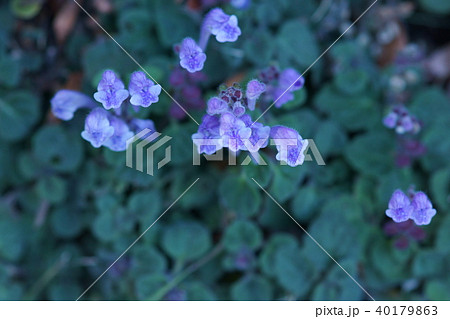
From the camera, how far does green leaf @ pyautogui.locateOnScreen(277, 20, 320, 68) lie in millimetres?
2227

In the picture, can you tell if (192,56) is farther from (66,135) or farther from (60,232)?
(60,232)

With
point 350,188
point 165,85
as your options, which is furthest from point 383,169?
point 165,85

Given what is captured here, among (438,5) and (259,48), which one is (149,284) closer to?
(259,48)

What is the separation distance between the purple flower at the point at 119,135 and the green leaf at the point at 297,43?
890 millimetres

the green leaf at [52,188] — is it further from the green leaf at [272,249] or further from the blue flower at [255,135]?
the blue flower at [255,135]

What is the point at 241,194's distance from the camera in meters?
1.99

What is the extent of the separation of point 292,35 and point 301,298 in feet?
3.65

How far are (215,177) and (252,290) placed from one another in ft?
1.63

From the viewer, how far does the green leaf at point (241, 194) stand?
6.42 ft

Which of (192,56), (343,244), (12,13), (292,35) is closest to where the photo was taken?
(192,56)

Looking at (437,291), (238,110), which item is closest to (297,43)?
(238,110)

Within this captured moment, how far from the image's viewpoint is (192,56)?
59.0 inches

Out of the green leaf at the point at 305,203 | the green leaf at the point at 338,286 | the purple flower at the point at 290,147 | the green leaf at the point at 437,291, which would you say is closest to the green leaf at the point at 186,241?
the green leaf at the point at 305,203

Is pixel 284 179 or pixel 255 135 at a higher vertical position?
pixel 284 179
